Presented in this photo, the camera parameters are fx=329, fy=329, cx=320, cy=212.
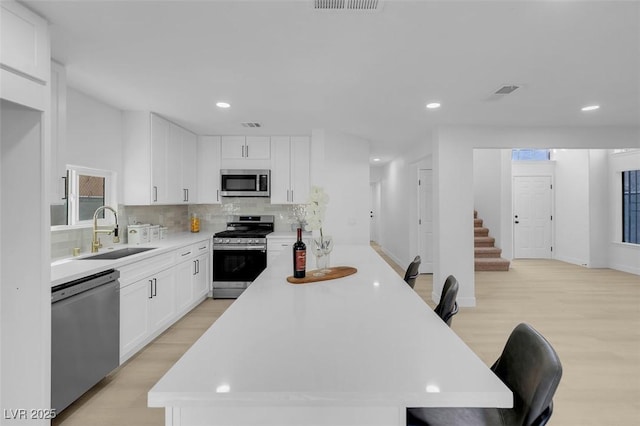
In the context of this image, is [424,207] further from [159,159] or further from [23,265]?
[23,265]

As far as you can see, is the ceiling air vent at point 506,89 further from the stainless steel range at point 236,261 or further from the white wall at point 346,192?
the stainless steel range at point 236,261

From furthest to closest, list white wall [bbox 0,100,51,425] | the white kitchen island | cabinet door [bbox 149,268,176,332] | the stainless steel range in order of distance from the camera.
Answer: the stainless steel range < cabinet door [bbox 149,268,176,332] < white wall [bbox 0,100,51,425] < the white kitchen island

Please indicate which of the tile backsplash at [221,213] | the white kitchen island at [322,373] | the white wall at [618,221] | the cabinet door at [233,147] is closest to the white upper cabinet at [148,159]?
the tile backsplash at [221,213]

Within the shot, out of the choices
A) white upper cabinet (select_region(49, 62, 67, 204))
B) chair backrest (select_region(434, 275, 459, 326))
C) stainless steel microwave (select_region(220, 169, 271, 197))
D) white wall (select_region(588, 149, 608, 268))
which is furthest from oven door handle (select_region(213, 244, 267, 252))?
white wall (select_region(588, 149, 608, 268))

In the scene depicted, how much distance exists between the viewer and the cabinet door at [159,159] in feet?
12.5

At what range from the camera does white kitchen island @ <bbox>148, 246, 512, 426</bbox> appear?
2.70 ft

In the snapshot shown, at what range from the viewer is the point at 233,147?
5.02 meters

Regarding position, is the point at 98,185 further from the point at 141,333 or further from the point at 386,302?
the point at 386,302

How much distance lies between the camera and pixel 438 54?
227 cm

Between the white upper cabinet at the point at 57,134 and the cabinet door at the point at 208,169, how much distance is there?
8.69 feet

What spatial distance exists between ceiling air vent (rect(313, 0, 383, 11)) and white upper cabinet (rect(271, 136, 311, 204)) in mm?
3273

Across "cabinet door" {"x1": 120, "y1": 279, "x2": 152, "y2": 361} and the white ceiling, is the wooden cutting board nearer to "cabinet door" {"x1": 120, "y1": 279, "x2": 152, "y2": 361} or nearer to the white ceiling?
the white ceiling

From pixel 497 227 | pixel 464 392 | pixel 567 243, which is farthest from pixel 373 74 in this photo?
pixel 567 243

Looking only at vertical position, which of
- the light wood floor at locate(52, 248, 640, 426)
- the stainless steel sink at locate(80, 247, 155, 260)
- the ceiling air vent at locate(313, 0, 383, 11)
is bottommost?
the light wood floor at locate(52, 248, 640, 426)
